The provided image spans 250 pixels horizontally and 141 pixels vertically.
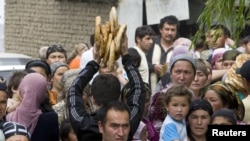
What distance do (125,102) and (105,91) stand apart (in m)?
0.93

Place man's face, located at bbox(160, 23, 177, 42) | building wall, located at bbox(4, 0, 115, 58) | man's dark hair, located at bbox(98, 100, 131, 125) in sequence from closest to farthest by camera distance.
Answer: man's dark hair, located at bbox(98, 100, 131, 125) < man's face, located at bbox(160, 23, 177, 42) < building wall, located at bbox(4, 0, 115, 58)

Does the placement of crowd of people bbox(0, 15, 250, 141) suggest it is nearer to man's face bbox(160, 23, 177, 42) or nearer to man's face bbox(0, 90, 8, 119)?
man's face bbox(0, 90, 8, 119)

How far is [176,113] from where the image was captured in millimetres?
8688

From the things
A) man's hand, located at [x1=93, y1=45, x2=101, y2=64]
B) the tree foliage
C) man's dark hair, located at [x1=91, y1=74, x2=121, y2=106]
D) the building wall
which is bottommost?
the building wall

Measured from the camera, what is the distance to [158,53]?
→ 44.7ft

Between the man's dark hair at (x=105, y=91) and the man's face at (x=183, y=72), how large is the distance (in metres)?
2.32

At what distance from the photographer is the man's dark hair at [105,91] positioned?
7.50 metres

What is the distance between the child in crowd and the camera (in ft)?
28.3

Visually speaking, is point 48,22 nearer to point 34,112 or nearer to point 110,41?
point 34,112

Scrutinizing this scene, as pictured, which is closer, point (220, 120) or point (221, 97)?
point (220, 120)

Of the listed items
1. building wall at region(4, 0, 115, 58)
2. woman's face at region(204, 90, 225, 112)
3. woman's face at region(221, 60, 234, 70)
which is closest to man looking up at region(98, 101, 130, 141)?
woman's face at region(204, 90, 225, 112)

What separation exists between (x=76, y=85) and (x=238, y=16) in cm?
167

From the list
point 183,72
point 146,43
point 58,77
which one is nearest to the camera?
point 183,72

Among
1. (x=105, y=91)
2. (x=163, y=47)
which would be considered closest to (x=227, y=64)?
(x=163, y=47)
